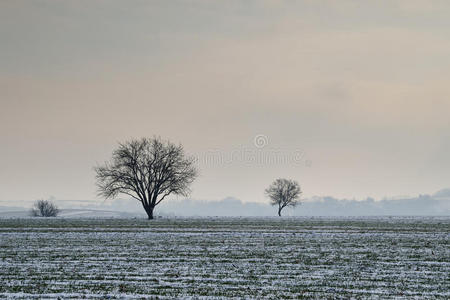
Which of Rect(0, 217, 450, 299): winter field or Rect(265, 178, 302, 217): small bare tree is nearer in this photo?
Rect(0, 217, 450, 299): winter field

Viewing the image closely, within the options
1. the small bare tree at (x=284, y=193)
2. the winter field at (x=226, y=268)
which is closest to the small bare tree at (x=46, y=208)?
the small bare tree at (x=284, y=193)

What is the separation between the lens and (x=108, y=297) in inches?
750

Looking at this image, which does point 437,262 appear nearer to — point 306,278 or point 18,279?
point 306,278

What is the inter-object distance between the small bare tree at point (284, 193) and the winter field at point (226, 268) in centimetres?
8791

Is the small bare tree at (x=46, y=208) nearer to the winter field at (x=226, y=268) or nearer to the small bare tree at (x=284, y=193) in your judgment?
the small bare tree at (x=284, y=193)

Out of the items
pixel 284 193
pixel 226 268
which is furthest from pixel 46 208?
pixel 226 268

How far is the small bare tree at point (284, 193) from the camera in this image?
129 meters

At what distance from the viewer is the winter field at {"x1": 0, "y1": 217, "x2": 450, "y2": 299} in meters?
20.2

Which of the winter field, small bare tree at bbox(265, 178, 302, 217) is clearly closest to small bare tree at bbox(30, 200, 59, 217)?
small bare tree at bbox(265, 178, 302, 217)

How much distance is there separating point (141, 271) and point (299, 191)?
10735cm

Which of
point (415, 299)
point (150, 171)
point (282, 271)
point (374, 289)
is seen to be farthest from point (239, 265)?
point (150, 171)

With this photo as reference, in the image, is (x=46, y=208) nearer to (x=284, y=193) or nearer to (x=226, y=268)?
(x=284, y=193)

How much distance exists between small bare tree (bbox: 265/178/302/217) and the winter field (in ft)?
288

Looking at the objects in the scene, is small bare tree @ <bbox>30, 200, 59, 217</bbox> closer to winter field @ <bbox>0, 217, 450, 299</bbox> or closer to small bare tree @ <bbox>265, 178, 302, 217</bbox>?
small bare tree @ <bbox>265, 178, 302, 217</bbox>
